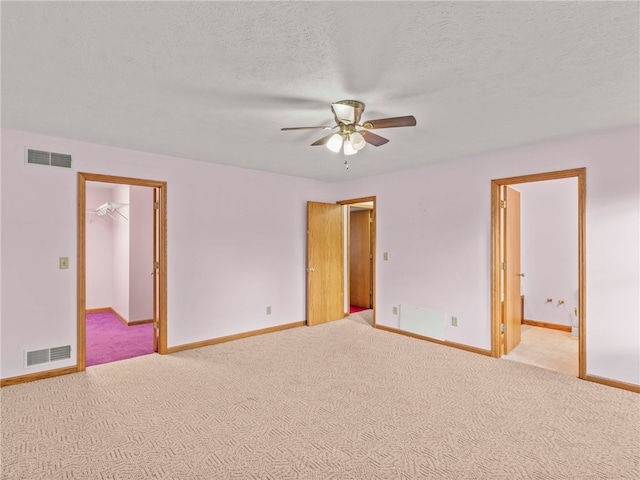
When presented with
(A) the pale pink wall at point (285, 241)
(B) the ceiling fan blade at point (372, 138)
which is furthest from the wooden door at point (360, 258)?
(B) the ceiling fan blade at point (372, 138)

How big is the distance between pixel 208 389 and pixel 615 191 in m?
4.14

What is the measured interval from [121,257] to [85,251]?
268 cm

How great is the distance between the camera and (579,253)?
337 cm

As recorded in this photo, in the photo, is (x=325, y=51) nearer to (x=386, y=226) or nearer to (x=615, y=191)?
(x=615, y=191)

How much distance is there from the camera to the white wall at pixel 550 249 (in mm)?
5219

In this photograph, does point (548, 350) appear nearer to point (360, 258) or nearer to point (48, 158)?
point (360, 258)

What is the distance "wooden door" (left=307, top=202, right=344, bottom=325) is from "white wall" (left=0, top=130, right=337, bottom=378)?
0.53 feet

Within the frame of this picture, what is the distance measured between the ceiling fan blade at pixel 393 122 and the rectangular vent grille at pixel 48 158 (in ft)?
9.98

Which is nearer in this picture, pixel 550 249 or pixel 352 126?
pixel 352 126

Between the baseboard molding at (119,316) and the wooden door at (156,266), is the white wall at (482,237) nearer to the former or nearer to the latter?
the wooden door at (156,266)

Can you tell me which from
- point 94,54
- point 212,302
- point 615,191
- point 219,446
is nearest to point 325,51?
point 94,54

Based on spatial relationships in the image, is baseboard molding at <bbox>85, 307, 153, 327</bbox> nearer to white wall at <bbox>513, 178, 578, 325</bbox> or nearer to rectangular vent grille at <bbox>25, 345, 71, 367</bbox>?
rectangular vent grille at <bbox>25, 345, 71, 367</bbox>

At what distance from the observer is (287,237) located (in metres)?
5.32

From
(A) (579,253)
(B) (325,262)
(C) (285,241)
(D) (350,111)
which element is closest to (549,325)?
(A) (579,253)
